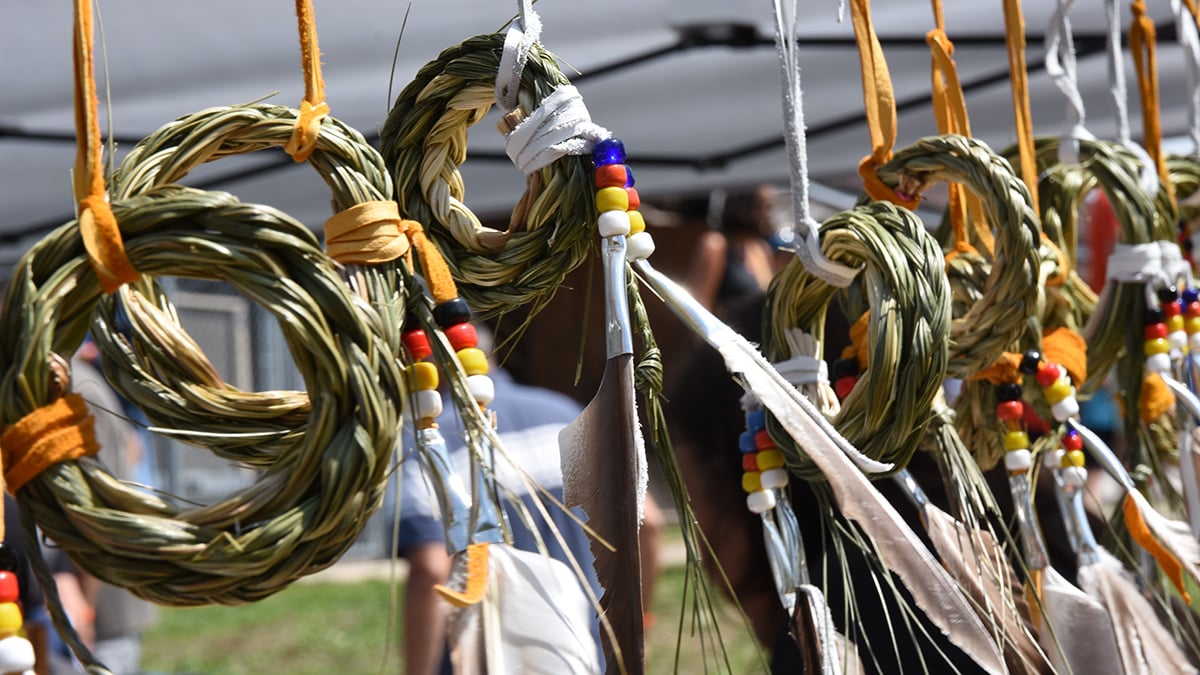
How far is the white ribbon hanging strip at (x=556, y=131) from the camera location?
0.60 meters

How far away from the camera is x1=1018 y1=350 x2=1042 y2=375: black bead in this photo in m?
0.91

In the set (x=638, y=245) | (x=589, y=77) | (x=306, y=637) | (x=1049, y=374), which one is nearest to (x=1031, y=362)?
(x=1049, y=374)

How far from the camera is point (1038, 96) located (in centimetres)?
209

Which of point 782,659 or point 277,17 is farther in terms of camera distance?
point 277,17

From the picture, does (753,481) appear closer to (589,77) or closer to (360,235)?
(360,235)

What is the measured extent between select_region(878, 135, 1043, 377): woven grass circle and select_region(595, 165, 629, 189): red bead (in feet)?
1.02

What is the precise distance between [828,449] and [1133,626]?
0.41m

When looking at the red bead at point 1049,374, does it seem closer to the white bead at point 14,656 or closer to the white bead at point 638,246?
the white bead at point 638,246

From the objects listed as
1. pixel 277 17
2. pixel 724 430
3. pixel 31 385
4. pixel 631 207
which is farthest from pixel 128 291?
pixel 277 17

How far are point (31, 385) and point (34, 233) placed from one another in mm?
2090

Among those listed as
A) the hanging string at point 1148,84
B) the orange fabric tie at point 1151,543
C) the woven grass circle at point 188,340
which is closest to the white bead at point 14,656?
the woven grass circle at point 188,340

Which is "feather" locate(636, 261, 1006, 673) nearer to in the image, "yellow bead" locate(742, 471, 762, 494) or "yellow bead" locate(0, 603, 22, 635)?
"yellow bead" locate(742, 471, 762, 494)

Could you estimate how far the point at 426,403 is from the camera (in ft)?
1.94

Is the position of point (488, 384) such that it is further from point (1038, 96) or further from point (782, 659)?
point (1038, 96)
